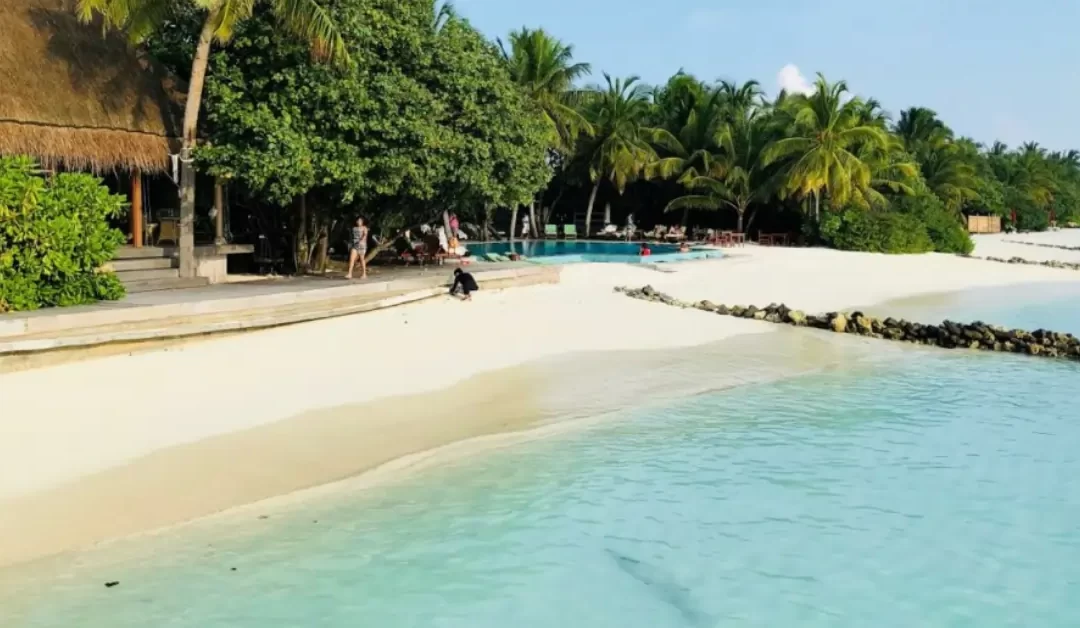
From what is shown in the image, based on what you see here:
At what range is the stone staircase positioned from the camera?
48.3ft

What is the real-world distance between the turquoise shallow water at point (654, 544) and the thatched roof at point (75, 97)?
9252 mm

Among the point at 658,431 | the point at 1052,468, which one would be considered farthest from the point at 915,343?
the point at 658,431

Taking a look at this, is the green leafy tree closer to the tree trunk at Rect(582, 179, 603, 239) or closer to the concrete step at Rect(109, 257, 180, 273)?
the concrete step at Rect(109, 257, 180, 273)

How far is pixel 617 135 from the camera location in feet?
131

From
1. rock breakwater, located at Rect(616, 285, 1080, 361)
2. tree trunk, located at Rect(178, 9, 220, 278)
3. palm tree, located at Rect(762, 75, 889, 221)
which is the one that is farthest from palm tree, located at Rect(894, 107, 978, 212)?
tree trunk, located at Rect(178, 9, 220, 278)

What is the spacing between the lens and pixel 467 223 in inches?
1554

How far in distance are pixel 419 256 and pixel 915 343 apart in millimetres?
10384

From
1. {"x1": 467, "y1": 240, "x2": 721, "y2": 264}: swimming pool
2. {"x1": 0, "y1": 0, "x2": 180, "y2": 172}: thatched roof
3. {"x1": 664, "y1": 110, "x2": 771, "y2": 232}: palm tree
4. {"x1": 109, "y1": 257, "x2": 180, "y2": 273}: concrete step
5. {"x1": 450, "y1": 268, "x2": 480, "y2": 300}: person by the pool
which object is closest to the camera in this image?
{"x1": 0, "y1": 0, "x2": 180, "y2": 172}: thatched roof

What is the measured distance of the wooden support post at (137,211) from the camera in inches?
618

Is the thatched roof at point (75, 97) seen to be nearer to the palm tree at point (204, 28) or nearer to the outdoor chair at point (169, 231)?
the palm tree at point (204, 28)

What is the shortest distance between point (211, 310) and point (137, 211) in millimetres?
4600

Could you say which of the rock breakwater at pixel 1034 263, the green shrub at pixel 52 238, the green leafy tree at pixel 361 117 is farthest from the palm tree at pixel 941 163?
the green shrub at pixel 52 238

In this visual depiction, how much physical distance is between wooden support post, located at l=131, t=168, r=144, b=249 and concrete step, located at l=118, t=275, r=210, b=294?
112 cm

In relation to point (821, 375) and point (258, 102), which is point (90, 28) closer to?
point (258, 102)
